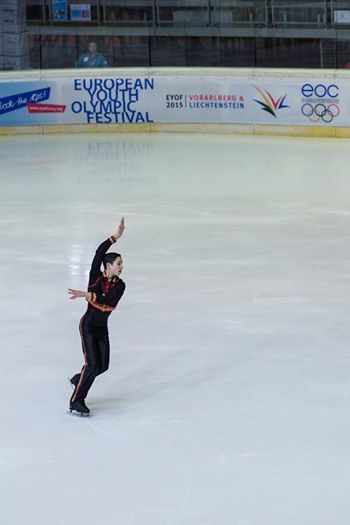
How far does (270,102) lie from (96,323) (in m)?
14.4

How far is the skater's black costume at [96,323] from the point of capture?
6.86 metres

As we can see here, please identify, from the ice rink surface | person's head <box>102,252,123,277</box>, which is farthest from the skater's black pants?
person's head <box>102,252,123,277</box>

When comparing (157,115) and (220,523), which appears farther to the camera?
(157,115)

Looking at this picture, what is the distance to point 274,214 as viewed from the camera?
1378 centimetres

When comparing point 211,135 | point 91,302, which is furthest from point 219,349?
point 211,135

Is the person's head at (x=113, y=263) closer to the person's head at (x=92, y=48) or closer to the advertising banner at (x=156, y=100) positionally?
the advertising banner at (x=156, y=100)

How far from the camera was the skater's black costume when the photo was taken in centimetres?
686

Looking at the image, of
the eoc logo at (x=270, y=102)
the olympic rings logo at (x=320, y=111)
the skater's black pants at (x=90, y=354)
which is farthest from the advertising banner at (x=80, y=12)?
the skater's black pants at (x=90, y=354)

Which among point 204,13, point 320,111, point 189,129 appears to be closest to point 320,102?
point 320,111

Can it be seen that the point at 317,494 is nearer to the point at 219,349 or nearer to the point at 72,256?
the point at 219,349

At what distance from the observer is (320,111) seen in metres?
20.2

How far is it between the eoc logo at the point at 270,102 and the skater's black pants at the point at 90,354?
559 inches

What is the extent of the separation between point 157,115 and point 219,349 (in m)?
13.5

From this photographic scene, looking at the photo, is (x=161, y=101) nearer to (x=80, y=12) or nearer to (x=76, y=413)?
(x=80, y=12)
